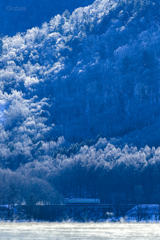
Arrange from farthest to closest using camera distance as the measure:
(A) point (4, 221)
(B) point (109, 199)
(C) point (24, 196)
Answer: (B) point (109, 199) < (C) point (24, 196) < (A) point (4, 221)

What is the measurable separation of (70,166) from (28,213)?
167ft

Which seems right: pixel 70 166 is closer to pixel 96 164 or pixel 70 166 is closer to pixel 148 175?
pixel 96 164

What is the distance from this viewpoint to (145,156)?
170875 millimetres

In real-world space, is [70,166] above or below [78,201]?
above

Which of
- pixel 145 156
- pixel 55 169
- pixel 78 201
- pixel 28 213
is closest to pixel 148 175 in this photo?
pixel 145 156

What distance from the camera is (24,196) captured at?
145 meters

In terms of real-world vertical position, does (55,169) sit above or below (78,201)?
above

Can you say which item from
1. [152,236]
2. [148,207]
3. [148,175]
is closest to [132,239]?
[152,236]

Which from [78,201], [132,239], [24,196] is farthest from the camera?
[78,201]

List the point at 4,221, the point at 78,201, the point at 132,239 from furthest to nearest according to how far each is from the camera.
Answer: the point at 78,201 → the point at 4,221 → the point at 132,239

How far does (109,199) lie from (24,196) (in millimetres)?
33271

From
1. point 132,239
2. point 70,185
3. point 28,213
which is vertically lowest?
point 132,239

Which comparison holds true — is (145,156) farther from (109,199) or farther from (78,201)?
(78,201)

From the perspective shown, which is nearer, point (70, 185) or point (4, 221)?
point (4, 221)
